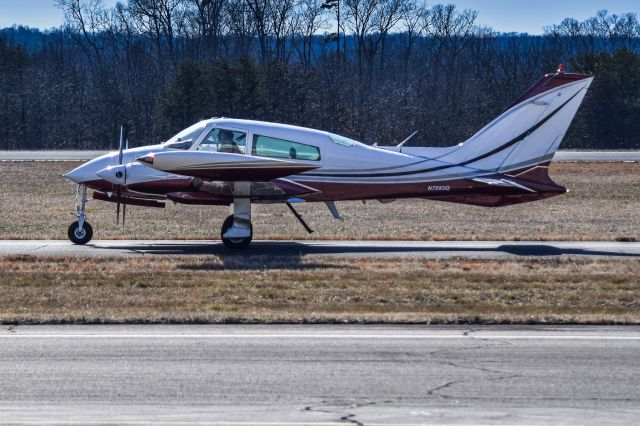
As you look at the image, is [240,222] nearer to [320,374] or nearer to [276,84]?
[320,374]

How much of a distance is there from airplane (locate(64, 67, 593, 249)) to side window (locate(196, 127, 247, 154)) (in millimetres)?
19

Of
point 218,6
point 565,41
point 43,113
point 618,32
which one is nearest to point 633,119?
point 218,6

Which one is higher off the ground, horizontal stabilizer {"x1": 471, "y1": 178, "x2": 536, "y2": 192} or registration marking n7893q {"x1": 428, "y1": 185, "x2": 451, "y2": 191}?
horizontal stabilizer {"x1": 471, "y1": 178, "x2": 536, "y2": 192}

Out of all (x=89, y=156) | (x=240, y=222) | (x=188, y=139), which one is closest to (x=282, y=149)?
(x=240, y=222)

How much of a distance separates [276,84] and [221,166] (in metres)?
43.8

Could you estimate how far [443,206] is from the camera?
32969 mm

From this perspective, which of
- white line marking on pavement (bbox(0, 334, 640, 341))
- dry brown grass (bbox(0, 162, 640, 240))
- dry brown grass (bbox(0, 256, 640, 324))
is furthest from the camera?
dry brown grass (bbox(0, 162, 640, 240))

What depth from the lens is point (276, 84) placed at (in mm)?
62500

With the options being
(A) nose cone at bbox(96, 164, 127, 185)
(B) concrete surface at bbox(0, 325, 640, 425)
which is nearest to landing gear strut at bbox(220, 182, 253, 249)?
(A) nose cone at bbox(96, 164, 127, 185)

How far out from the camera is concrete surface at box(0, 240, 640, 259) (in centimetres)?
1955

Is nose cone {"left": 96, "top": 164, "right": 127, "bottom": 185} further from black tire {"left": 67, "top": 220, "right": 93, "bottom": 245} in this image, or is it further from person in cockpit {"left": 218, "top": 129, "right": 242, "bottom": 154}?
person in cockpit {"left": 218, "top": 129, "right": 242, "bottom": 154}

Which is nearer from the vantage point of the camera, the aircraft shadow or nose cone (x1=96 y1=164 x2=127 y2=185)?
the aircraft shadow

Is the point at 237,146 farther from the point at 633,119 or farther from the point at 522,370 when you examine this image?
the point at 633,119

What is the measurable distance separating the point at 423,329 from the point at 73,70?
7300 cm
